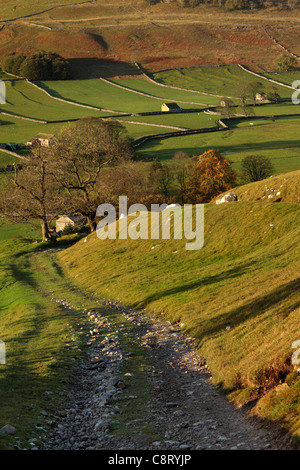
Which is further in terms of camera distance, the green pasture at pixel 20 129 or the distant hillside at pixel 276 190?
the green pasture at pixel 20 129

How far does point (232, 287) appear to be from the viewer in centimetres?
2942

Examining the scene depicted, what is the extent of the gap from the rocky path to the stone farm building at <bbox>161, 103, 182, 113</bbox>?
6711 inches

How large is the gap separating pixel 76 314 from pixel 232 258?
12.3 metres

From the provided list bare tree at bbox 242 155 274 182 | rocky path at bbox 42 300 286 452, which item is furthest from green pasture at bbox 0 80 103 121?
rocky path at bbox 42 300 286 452

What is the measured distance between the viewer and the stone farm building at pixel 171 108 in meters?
188

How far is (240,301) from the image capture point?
25734 millimetres

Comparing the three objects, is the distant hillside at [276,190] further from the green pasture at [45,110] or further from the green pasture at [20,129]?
the green pasture at [45,110]

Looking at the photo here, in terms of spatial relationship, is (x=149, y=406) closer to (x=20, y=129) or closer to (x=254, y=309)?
(x=254, y=309)

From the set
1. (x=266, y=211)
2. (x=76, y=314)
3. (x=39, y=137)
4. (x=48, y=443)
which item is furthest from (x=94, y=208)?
(x=39, y=137)

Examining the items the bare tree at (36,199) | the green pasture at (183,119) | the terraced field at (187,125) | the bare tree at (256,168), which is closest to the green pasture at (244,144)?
the terraced field at (187,125)

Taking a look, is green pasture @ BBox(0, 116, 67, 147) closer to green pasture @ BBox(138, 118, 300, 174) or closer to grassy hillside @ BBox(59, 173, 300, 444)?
green pasture @ BBox(138, 118, 300, 174)

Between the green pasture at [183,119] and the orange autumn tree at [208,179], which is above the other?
the green pasture at [183,119]

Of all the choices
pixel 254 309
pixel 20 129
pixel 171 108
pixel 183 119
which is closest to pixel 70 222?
pixel 254 309

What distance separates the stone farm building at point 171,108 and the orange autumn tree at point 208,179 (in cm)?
9468
